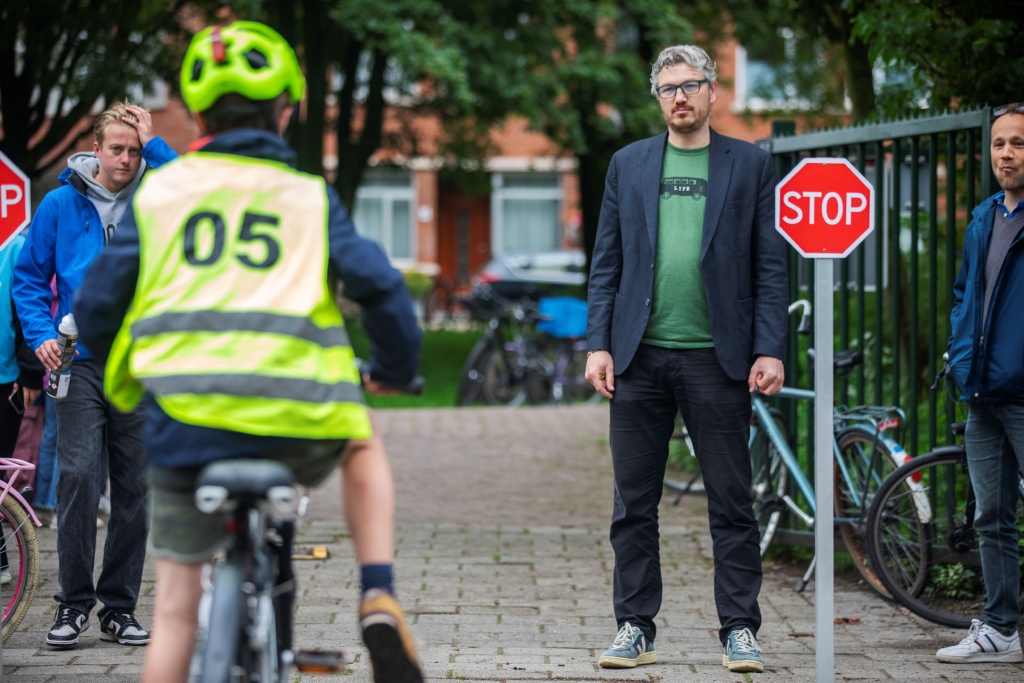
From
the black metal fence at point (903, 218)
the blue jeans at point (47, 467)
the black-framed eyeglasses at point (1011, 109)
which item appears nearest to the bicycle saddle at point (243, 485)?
the black-framed eyeglasses at point (1011, 109)

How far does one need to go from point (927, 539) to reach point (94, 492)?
11.4ft

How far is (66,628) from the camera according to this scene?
531 centimetres

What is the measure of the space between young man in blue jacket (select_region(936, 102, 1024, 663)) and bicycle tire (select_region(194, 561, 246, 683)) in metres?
3.14

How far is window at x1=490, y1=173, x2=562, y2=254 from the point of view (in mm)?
37094

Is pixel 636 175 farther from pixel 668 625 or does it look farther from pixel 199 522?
pixel 199 522

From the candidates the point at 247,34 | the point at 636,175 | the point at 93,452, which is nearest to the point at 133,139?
the point at 93,452

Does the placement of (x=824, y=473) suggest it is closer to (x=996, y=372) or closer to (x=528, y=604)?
(x=996, y=372)

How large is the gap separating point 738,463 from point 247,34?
2.63 metres

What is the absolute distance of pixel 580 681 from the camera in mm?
4855

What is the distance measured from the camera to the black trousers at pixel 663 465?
507 cm

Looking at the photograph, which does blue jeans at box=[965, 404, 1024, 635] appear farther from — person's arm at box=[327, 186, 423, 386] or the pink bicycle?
the pink bicycle

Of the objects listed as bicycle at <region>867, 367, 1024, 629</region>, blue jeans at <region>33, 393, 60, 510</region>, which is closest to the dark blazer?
bicycle at <region>867, 367, 1024, 629</region>

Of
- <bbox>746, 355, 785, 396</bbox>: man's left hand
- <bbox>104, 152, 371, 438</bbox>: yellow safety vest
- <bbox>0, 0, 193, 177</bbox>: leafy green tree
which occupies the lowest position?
<bbox>746, 355, 785, 396</bbox>: man's left hand

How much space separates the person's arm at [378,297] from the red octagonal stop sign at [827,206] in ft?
6.23
